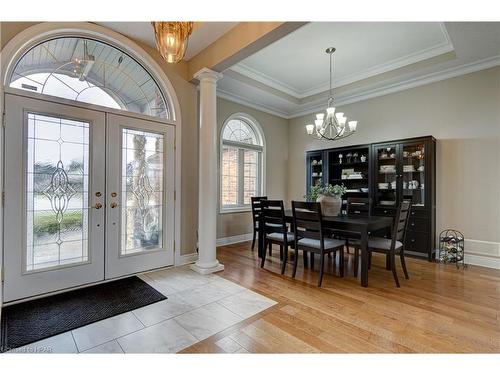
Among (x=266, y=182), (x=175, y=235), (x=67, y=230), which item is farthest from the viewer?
(x=266, y=182)

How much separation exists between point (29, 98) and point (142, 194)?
1.50 metres

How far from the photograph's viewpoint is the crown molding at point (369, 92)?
12.0ft

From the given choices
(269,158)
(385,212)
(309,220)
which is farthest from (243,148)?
(385,212)

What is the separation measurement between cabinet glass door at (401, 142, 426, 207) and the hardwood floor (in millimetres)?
1171

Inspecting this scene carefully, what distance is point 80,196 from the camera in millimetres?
2799

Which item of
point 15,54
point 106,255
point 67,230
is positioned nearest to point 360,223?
point 106,255

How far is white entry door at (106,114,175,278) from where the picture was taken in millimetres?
3021

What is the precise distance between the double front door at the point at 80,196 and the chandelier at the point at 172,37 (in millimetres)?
1589

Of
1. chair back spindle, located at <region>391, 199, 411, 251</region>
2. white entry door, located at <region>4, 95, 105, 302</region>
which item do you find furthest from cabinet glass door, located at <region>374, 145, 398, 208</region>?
white entry door, located at <region>4, 95, 105, 302</region>

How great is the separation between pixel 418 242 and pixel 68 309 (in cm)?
467

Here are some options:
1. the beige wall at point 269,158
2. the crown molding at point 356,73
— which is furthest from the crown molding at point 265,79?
the beige wall at point 269,158

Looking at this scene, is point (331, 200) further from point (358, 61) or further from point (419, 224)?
point (358, 61)
